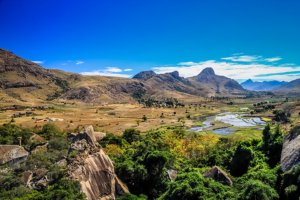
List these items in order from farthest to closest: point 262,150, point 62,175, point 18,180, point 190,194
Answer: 1. point 262,150
2. point 18,180
3. point 62,175
4. point 190,194

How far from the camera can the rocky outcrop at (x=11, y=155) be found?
66750mm

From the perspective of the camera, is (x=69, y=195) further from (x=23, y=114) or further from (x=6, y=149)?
(x=23, y=114)

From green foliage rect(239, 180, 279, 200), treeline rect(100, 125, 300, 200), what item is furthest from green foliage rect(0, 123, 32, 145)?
green foliage rect(239, 180, 279, 200)

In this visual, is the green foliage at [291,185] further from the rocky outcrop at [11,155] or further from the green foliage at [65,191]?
the rocky outcrop at [11,155]

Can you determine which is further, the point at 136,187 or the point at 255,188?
the point at 136,187

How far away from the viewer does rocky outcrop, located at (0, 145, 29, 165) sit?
219 feet

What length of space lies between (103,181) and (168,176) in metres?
16.1

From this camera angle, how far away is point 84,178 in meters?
45.3

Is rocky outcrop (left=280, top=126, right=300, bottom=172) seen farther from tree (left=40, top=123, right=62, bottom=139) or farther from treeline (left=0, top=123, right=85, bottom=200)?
tree (left=40, top=123, right=62, bottom=139)

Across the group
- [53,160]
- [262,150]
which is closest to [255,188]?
[262,150]

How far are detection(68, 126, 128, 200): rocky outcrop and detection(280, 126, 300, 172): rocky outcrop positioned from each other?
25.0 m

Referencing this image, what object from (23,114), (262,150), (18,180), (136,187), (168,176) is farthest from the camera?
(23,114)

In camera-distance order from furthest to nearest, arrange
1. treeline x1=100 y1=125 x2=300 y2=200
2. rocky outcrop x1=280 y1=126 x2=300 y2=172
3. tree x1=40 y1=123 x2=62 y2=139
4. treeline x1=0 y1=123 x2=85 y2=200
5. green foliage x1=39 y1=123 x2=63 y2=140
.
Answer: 1. tree x1=40 y1=123 x2=62 y2=139
2. green foliage x1=39 y1=123 x2=63 y2=140
3. rocky outcrop x1=280 y1=126 x2=300 y2=172
4. treeline x1=100 y1=125 x2=300 y2=200
5. treeline x1=0 y1=123 x2=85 y2=200

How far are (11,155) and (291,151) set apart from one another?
181 feet
